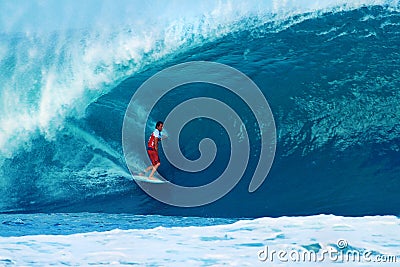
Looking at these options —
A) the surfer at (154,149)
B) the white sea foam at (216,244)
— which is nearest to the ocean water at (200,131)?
the white sea foam at (216,244)

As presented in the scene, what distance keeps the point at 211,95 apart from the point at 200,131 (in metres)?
0.83

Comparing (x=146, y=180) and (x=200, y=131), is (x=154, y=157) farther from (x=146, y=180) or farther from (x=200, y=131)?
(x=200, y=131)

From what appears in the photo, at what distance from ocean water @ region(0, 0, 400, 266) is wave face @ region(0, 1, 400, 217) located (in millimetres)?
26

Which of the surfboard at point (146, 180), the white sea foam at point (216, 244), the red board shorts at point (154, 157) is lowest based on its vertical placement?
the white sea foam at point (216, 244)

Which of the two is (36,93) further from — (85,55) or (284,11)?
(284,11)

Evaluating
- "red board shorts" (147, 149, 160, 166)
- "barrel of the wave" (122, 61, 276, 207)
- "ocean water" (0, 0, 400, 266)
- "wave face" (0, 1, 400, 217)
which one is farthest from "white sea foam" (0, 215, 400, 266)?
"red board shorts" (147, 149, 160, 166)

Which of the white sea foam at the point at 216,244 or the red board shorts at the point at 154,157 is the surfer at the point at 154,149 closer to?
the red board shorts at the point at 154,157

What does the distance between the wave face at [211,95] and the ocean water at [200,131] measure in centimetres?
3

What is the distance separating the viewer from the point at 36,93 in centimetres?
1004

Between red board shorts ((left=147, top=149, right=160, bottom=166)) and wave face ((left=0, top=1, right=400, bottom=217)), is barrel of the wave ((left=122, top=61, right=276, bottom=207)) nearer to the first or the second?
wave face ((left=0, top=1, right=400, bottom=217))

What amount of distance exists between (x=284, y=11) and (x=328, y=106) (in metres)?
2.66

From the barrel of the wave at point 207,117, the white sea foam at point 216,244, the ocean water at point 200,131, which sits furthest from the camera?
the barrel of the wave at point 207,117

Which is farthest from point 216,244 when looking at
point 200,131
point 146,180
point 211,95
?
point 211,95

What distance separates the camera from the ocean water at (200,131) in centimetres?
589
